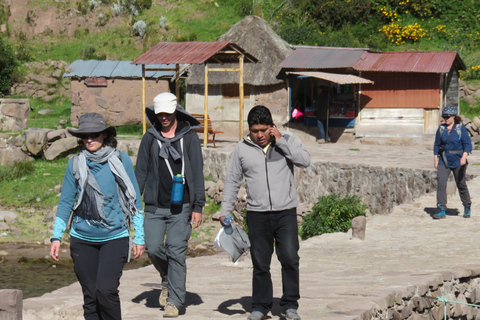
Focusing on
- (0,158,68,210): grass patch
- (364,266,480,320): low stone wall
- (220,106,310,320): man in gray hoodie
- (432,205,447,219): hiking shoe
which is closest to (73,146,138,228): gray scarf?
(220,106,310,320): man in gray hoodie

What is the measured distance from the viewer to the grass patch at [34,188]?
18516 millimetres

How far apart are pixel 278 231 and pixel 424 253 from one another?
13.6 ft

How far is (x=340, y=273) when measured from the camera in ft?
28.0

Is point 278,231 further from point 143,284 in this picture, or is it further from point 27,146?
point 27,146

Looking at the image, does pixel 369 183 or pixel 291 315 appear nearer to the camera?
pixel 291 315

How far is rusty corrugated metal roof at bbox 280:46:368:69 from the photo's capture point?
23516 mm

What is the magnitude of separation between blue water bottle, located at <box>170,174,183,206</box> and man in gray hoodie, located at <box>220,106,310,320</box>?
1.33 ft

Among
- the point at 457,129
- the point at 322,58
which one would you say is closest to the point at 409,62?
the point at 322,58

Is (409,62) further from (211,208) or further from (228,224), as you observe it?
(228,224)

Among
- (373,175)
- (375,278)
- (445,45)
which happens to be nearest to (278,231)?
(375,278)

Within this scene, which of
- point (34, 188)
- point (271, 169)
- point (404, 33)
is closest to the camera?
point (271, 169)

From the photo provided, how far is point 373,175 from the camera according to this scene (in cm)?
1658

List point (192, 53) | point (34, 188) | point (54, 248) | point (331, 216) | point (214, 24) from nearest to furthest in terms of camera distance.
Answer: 1. point (54, 248)
2. point (331, 216)
3. point (34, 188)
4. point (192, 53)
5. point (214, 24)

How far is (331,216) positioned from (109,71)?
43.0 feet
